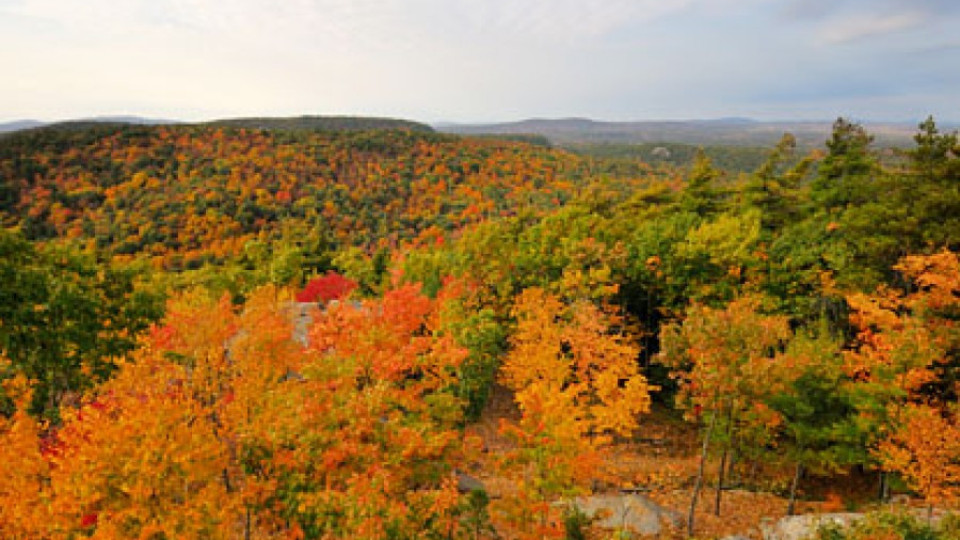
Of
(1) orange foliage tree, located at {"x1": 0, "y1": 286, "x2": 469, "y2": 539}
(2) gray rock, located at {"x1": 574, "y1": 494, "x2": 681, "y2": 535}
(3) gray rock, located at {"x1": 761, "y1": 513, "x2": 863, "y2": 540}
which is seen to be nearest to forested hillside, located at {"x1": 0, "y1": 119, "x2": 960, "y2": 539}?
(1) orange foliage tree, located at {"x1": 0, "y1": 286, "x2": 469, "y2": 539}

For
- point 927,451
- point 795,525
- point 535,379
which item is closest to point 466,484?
point 535,379

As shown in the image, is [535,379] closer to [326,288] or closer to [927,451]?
[927,451]

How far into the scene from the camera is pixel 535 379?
23.3 meters

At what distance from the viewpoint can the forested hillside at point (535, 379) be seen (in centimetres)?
1268

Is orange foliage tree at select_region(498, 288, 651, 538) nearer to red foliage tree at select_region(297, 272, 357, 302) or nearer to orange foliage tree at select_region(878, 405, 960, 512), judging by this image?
orange foliage tree at select_region(878, 405, 960, 512)

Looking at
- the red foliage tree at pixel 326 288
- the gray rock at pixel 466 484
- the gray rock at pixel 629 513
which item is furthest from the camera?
the red foliage tree at pixel 326 288

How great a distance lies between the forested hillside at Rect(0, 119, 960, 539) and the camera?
499 inches

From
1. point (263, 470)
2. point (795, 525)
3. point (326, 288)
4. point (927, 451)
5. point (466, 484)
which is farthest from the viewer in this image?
point (326, 288)

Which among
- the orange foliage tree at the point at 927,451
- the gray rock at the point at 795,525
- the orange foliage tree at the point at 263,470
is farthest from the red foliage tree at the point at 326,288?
the orange foliage tree at the point at 927,451

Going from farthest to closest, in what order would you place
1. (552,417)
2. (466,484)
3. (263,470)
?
(466,484) < (552,417) < (263,470)

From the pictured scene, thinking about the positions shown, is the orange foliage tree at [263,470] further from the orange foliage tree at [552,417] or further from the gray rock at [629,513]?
the gray rock at [629,513]

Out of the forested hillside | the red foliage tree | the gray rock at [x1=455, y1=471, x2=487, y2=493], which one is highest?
the forested hillside

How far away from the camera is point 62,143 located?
5704 inches

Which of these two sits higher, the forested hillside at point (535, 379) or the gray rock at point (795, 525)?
the forested hillside at point (535, 379)
